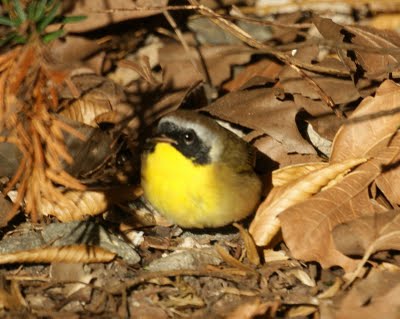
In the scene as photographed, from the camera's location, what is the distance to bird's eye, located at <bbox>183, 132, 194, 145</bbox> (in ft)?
16.0

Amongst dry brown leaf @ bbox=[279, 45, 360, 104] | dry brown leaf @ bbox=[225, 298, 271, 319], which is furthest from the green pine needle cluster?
dry brown leaf @ bbox=[279, 45, 360, 104]

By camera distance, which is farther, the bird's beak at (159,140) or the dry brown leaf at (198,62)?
the dry brown leaf at (198,62)

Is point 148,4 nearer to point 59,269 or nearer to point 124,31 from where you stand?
point 124,31

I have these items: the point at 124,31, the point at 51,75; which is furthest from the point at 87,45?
the point at 51,75

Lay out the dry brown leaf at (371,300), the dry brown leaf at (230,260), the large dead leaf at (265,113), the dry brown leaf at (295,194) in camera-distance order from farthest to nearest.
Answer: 1. the large dead leaf at (265,113)
2. the dry brown leaf at (295,194)
3. the dry brown leaf at (230,260)
4. the dry brown leaf at (371,300)

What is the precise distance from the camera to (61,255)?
4320 millimetres

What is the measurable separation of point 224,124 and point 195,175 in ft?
2.59

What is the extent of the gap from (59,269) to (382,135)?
207cm

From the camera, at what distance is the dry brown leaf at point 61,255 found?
4.27m

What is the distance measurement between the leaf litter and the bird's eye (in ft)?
1.02

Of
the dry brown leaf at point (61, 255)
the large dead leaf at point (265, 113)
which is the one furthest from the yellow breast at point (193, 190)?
the dry brown leaf at point (61, 255)

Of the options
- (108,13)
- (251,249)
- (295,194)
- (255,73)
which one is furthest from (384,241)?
(108,13)

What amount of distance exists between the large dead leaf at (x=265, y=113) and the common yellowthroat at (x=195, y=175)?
218 millimetres

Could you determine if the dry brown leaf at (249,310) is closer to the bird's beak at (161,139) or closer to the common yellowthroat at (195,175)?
the common yellowthroat at (195,175)
